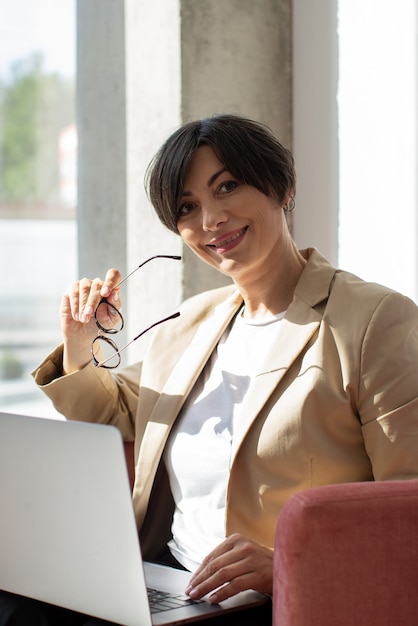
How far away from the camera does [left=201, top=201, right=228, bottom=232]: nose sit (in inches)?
68.1

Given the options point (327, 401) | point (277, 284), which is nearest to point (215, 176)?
point (277, 284)

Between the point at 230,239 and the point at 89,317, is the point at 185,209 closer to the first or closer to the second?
the point at 230,239

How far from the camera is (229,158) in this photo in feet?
5.65

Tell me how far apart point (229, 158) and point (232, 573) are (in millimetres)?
802

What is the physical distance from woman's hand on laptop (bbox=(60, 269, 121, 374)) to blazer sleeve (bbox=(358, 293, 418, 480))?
615 millimetres

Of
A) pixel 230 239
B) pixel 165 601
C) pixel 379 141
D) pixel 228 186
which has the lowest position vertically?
pixel 165 601

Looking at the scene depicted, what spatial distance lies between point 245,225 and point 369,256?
1.02 m

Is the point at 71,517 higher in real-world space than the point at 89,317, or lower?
lower

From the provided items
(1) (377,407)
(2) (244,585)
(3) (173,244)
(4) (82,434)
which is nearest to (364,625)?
(2) (244,585)

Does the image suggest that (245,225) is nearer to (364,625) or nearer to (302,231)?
(364,625)

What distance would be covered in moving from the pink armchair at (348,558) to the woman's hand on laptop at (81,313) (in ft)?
2.64

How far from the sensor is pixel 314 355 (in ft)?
5.25

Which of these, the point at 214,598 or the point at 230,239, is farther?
the point at 230,239

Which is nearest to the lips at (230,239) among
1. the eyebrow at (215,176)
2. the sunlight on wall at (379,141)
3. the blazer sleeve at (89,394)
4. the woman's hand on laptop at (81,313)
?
the eyebrow at (215,176)
